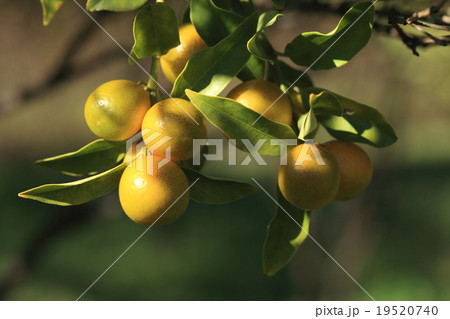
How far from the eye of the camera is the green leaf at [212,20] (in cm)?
53

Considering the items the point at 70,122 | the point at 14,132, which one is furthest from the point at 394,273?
the point at 14,132

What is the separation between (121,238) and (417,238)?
76.4 inches

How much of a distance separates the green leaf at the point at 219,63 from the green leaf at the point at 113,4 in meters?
0.08

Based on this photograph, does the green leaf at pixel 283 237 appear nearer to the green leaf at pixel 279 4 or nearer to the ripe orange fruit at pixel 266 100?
the ripe orange fruit at pixel 266 100

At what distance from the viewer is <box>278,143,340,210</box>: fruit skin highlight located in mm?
522

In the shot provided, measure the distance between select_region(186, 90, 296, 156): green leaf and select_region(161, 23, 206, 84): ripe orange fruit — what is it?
104 millimetres

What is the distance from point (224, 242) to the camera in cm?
319

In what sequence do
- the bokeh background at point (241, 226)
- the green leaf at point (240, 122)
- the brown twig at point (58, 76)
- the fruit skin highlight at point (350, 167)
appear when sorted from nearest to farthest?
the green leaf at point (240, 122)
the fruit skin highlight at point (350, 167)
the brown twig at point (58, 76)
the bokeh background at point (241, 226)

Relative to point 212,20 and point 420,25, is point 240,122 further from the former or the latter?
point 420,25

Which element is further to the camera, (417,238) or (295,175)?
(417,238)

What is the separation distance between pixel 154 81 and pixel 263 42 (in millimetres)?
139

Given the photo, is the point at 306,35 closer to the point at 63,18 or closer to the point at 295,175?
the point at 295,175

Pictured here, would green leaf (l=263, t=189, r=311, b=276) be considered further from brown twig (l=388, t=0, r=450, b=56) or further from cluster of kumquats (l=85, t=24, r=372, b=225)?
brown twig (l=388, t=0, r=450, b=56)

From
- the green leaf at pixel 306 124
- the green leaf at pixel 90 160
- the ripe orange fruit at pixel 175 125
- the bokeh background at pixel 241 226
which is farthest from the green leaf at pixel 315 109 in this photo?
the bokeh background at pixel 241 226
